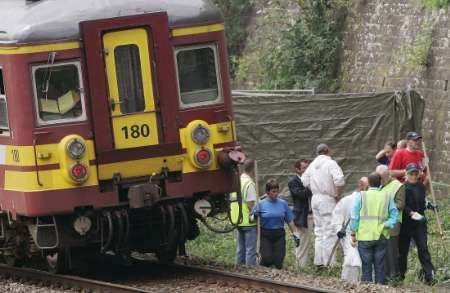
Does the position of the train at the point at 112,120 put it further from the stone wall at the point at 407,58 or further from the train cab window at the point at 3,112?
the stone wall at the point at 407,58

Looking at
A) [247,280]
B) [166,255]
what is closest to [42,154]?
[247,280]

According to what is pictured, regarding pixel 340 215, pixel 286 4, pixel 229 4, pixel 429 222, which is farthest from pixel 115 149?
pixel 229 4

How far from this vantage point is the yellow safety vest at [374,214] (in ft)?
51.1

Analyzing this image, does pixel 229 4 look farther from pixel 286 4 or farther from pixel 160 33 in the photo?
pixel 160 33

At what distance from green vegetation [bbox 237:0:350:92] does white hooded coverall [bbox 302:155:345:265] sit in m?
9.05

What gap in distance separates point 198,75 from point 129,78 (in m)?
0.93

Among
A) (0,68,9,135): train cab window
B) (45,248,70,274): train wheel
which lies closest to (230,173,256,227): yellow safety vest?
(45,248,70,274): train wheel

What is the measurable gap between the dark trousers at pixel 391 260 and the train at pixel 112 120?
1974mm

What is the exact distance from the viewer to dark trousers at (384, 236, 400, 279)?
1595 cm

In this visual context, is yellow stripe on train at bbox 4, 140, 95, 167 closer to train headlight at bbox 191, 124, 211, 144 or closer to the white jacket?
train headlight at bbox 191, 124, 211, 144

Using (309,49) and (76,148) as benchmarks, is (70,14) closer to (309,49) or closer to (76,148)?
(76,148)

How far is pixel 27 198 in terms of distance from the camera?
49.2ft

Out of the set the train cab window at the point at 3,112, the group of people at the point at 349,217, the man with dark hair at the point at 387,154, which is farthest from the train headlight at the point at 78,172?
the man with dark hair at the point at 387,154

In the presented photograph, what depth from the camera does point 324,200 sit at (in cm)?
1767
